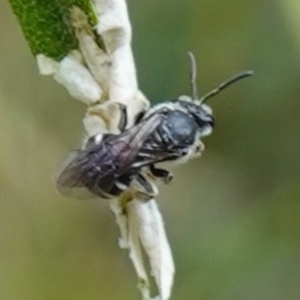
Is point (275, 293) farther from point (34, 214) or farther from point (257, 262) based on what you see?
point (34, 214)

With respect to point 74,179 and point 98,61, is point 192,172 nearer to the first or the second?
point 74,179

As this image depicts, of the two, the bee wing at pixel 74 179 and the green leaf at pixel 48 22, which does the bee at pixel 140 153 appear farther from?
the green leaf at pixel 48 22

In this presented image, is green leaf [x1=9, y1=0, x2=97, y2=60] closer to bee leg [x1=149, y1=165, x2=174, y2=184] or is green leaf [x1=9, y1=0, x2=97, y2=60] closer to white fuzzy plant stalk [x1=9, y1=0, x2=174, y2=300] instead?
white fuzzy plant stalk [x1=9, y1=0, x2=174, y2=300]

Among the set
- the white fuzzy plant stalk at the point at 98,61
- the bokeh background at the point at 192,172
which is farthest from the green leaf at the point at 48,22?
the bokeh background at the point at 192,172

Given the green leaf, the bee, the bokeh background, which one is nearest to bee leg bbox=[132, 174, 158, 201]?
the bee

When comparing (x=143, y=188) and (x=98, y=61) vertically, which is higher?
(x=98, y=61)

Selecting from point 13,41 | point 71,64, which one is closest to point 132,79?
point 71,64

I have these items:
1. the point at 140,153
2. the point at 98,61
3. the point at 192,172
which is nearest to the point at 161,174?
the point at 140,153
